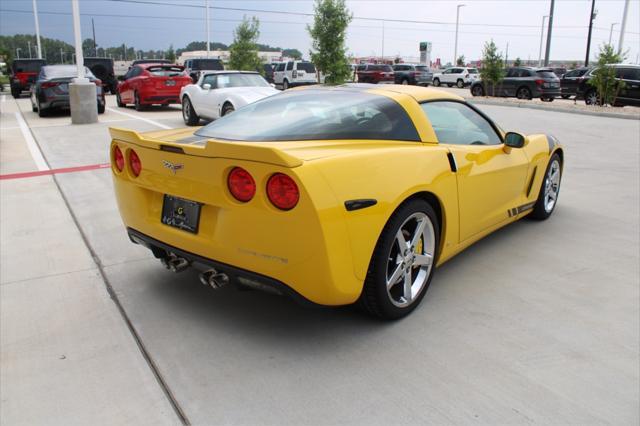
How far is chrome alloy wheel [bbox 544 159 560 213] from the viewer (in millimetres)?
5275

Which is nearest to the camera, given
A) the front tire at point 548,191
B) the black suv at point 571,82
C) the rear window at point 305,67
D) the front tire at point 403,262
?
the front tire at point 403,262

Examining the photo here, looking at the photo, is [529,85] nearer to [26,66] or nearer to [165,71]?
[165,71]

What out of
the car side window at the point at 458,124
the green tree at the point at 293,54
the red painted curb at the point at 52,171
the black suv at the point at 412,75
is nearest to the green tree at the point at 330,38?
the black suv at the point at 412,75

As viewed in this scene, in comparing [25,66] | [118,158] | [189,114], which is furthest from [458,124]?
[25,66]

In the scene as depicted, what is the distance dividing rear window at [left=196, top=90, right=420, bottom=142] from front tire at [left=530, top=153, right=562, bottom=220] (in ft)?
7.92

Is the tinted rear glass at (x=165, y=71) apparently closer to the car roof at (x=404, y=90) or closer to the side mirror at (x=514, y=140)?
the car roof at (x=404, y=90)

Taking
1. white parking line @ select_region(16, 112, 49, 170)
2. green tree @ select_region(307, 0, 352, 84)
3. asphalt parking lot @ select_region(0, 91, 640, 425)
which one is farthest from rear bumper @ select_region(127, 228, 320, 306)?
green tree @ select_region(307, 0, 352, 84)

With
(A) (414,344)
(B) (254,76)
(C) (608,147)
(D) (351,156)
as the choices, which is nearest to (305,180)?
(D) (351,156)

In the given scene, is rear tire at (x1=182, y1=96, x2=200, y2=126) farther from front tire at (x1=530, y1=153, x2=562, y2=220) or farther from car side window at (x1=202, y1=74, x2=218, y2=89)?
front tire at (x1=530, y1=153, x2=562, y2=220)

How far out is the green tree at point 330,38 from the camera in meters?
24.9

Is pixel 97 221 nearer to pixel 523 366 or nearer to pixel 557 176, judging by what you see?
pixel 523 366

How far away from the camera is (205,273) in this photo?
10.1 ft

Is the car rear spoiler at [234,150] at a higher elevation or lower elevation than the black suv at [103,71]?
lower

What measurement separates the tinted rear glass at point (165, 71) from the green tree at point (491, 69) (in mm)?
13454
